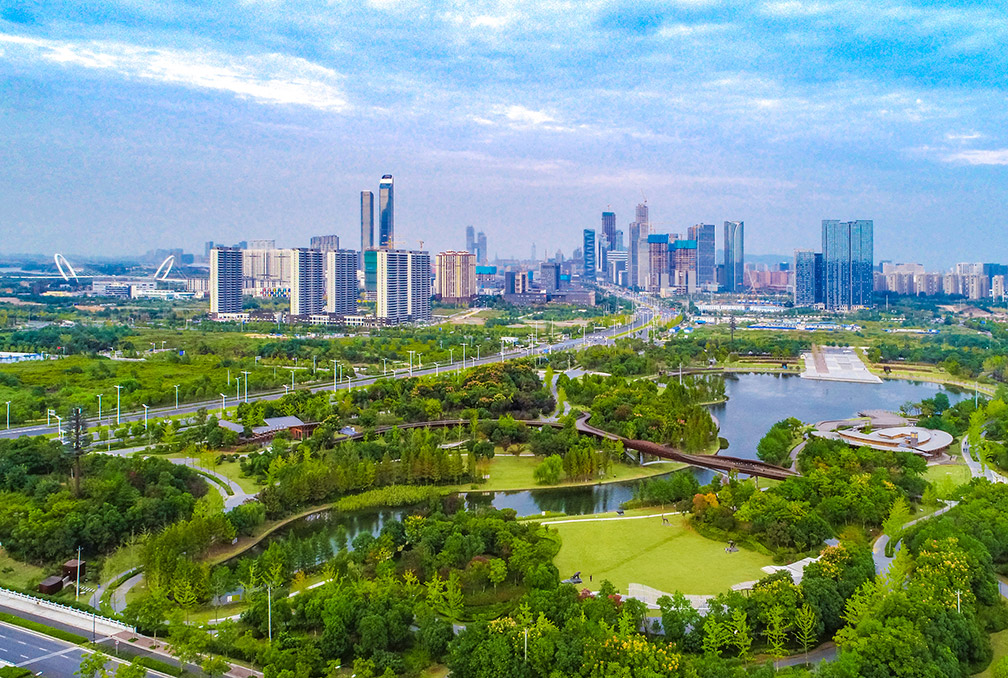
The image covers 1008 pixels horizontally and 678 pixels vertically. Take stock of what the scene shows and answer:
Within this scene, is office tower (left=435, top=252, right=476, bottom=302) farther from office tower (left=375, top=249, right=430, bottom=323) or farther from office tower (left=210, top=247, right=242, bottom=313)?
office tower (left=210, top=247, right=242, bottom=313)

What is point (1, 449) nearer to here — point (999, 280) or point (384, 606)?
point (384, 606)

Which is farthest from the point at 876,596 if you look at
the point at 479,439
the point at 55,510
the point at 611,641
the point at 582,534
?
the point at 55,510

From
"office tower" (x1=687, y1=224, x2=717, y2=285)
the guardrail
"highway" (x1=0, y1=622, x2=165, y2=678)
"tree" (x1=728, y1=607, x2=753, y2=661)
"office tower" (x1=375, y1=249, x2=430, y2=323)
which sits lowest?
"highway" (x1=0, y1=622, x2=165, y2=678)

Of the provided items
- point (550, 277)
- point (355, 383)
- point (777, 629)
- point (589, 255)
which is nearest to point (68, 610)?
point (777, 629)

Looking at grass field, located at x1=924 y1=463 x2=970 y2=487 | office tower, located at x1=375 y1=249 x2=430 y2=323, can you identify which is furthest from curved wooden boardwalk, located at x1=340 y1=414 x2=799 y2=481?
office tower, located at x1=375 y1=249 x2=430 y2=323

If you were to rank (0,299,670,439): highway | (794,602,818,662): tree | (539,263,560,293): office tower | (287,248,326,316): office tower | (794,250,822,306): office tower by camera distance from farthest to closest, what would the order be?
(539,263,560,293): office tower < (794,250,822,306): office tower < (287,248,326,316): office tower < (0,299,670,439): highway < (794,602,818,662): tree

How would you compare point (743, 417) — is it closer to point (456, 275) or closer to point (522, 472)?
point (522, 472)

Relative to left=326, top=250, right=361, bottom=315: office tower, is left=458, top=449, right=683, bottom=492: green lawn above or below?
below

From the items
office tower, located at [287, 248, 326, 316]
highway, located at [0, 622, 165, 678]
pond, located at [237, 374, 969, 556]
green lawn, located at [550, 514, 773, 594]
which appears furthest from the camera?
office tower, located at [287, 248, 326, 316]
